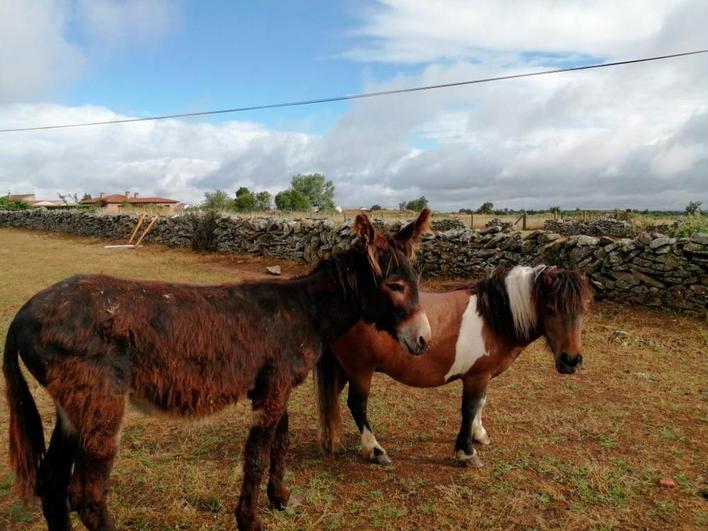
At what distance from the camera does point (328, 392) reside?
4574 mm

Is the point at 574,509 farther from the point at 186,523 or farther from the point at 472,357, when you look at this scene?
the point at 186,523

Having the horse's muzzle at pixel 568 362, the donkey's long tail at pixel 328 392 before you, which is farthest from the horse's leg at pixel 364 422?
the horse's muzzle at pixel 568 362

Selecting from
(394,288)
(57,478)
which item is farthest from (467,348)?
(57,478)

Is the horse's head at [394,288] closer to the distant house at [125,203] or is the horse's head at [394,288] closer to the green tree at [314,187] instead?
the distant house at [125,203]

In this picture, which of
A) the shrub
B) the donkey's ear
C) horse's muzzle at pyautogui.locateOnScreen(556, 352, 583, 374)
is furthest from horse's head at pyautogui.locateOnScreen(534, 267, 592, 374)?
the shrub

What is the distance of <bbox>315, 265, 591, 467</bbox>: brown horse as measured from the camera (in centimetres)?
418

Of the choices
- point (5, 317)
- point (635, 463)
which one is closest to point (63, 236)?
point (5, 317)

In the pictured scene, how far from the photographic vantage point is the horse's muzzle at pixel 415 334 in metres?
3.38

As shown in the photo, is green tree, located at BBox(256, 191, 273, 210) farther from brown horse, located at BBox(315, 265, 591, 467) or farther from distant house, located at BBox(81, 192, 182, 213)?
brown horse, located at BBox(315, 265, 591, 467)

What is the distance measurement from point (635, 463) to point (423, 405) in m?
2.29

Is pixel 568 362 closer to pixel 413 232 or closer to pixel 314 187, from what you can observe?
pixel 413 232

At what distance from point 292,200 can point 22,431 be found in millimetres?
58776

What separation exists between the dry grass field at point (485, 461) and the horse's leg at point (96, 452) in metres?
0.70

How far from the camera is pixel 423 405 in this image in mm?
5984
